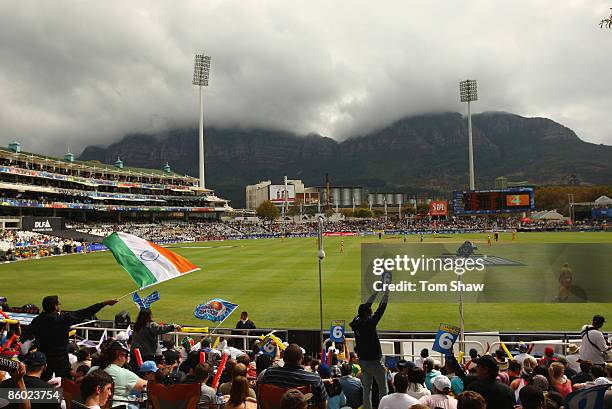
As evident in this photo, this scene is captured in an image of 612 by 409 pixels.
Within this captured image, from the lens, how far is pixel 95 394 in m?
4.50

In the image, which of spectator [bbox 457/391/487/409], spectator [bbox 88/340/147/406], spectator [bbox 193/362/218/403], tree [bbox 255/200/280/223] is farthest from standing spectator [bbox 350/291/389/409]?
tree [bbox 255/200/280/223]

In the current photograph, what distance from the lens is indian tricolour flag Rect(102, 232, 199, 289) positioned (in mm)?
9570

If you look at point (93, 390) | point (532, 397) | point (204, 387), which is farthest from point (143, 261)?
point (532, 397)

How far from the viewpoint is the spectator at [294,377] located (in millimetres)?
4582

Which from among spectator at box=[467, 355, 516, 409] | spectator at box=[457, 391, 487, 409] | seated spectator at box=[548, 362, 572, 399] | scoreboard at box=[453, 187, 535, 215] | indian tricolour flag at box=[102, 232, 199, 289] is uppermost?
scoreboard at box=[453, 187, 535, 215]

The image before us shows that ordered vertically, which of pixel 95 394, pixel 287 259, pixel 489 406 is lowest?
pixel 287 259

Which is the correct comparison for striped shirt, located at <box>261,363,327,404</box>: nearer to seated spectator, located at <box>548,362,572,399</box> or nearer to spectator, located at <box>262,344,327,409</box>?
spectator, located at <box>262,344,327,409</box>

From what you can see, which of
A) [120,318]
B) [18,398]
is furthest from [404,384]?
[120,318]

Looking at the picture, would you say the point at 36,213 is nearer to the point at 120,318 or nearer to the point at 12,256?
the point at 12,256

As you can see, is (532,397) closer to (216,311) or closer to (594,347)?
(594,347)

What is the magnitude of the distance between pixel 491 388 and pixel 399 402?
1035 millimetres

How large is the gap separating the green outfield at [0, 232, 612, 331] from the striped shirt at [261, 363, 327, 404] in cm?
1280

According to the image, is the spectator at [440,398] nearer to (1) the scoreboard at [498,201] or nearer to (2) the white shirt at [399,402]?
(2) the white shirt at [399,402]

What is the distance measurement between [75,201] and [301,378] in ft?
317
